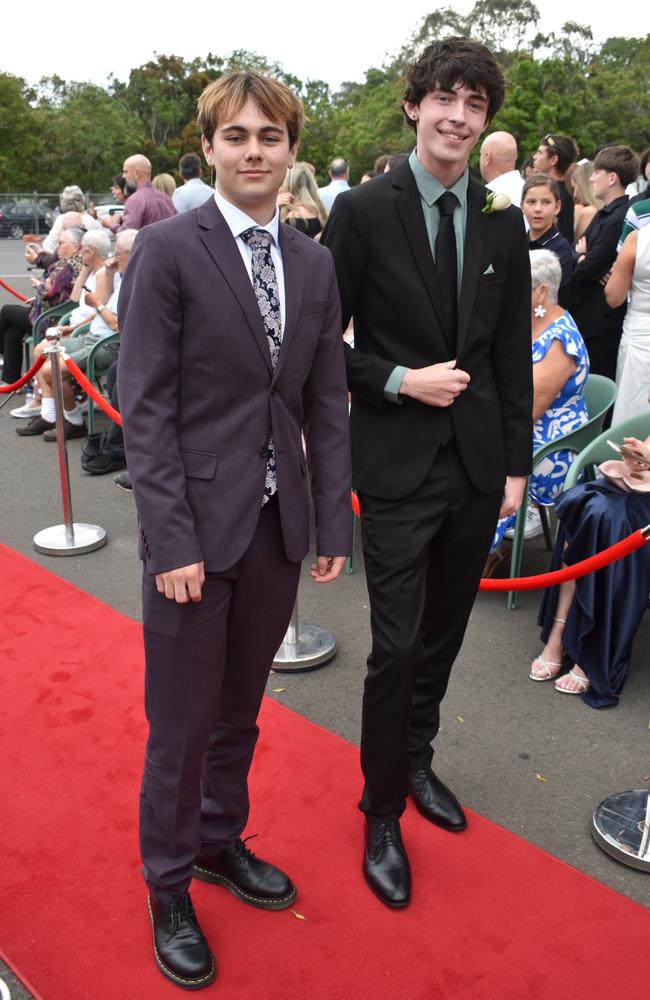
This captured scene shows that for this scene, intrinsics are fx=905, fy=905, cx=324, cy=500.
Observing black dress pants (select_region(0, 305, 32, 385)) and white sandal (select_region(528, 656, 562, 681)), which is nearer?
white sandal (select_region(528, 656, 562, 681))

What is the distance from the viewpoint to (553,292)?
14.2ft

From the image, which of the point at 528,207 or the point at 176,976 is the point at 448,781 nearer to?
the point at 176,976

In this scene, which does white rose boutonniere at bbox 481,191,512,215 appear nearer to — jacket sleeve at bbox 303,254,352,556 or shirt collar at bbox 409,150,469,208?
shirt collar at bbox 409,150,469,208

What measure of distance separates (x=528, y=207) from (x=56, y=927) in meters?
4.65

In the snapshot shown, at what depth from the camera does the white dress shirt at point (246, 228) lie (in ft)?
6.59

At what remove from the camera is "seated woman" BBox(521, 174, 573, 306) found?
544 centimetres

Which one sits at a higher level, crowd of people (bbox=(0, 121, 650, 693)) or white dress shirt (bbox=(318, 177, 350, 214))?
white dress shirt (bbox=(318, 177, 350, 214))

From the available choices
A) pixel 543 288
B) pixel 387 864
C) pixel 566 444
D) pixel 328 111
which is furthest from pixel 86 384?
pixel 328 111

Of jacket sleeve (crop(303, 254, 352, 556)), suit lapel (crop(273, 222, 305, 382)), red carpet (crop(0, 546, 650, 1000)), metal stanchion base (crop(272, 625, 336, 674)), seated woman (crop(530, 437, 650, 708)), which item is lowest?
red carpet (crop(0, 546, 650, 1000))

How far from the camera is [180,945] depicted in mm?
2299

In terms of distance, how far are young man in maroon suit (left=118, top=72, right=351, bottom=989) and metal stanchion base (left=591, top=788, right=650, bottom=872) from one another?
48.5 inches

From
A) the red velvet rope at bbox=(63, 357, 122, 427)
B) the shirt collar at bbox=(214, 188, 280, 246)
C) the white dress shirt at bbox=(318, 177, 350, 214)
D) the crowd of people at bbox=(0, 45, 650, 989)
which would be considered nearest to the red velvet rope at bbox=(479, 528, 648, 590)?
the crowd of people at bbox=(0, 45, 650, 989)

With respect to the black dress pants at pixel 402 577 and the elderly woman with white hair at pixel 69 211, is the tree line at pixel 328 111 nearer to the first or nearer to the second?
the elderly woman with white hair at pixel 69 211

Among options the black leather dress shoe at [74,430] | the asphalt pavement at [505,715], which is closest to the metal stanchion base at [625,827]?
the asphalt pavement at [505,715]
